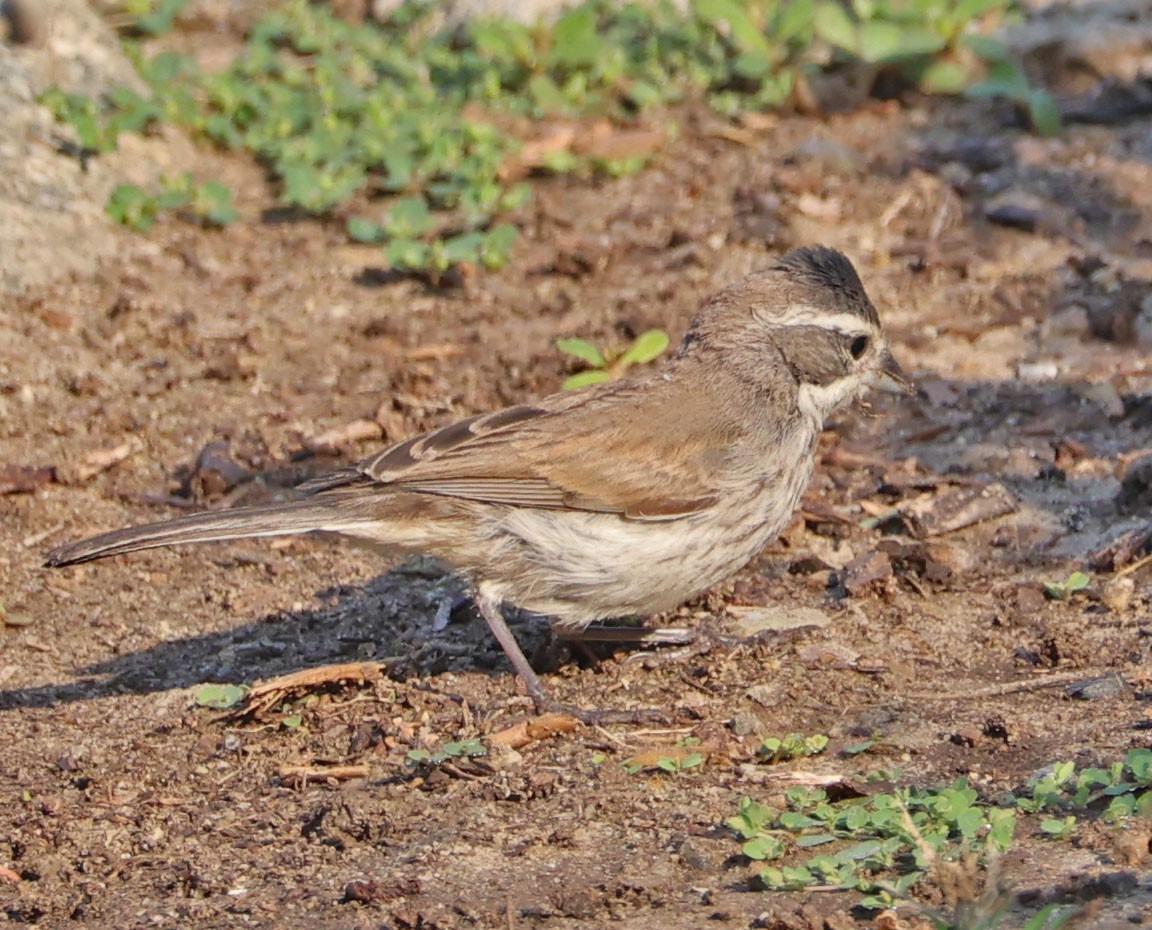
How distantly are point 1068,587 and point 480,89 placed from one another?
6.27 metres

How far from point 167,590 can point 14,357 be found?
2.20 metres

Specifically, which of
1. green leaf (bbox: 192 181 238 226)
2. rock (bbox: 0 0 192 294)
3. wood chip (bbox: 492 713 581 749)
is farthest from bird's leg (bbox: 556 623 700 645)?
green leaf (bbox: 192 181 238 226)

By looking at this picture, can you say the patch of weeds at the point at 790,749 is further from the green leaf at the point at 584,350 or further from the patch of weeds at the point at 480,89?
the patch of weeds at the point at 480,89

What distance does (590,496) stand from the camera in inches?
266

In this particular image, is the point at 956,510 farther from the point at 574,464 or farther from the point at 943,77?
the point at 943,77

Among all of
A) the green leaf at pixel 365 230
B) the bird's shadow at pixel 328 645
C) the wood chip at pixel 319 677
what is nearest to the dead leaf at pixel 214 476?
the bird's shadow at pixel 328 645

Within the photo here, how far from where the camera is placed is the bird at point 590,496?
6.68 m

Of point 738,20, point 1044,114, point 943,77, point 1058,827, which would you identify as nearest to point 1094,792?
point 1058,827

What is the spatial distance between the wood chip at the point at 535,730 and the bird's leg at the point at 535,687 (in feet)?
0.19

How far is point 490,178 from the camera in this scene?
1075cm

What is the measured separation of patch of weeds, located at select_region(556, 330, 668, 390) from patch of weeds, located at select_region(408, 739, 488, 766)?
2851mm

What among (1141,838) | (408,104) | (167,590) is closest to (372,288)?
(408,104)

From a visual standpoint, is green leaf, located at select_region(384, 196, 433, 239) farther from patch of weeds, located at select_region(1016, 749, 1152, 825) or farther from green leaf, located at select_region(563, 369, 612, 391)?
patch of weeds, located at select_region(1016, 749, 1152, 825)

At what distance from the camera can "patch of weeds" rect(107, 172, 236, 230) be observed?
34.6ft
